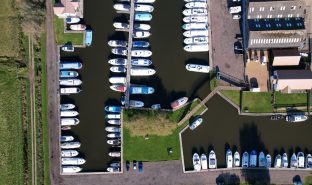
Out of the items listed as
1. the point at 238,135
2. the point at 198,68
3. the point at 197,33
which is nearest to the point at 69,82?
the point at 198,68

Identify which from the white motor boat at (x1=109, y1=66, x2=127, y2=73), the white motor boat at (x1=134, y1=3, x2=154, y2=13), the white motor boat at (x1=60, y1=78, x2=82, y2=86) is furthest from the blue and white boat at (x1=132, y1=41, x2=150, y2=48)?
the white motor boat at (x1=60, y1=78, x2=82, y2=86)

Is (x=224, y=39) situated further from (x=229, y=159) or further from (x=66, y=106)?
(x=66, y=106)

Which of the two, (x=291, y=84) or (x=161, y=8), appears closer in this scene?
(x=291, y=84)

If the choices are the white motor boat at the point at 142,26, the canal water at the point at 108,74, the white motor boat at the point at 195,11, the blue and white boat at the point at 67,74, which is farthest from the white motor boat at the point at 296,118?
the blue and white boat at the point at 67,74

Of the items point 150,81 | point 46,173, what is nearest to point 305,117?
point 150,81

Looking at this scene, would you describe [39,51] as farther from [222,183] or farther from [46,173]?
[222,183]
